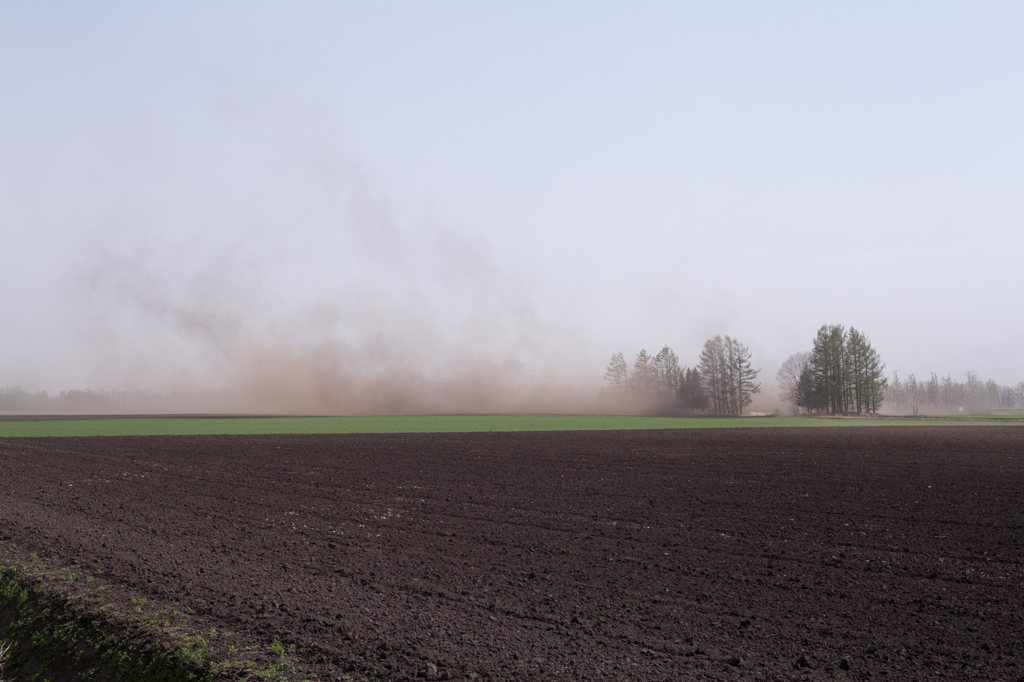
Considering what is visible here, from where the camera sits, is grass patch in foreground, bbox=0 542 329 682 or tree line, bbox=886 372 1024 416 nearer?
grass patch in foreground, bbox=0 542 329 682

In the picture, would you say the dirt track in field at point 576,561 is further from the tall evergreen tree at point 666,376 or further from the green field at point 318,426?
the tall evergreen tree at point 666,376

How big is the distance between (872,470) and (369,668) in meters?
22.2

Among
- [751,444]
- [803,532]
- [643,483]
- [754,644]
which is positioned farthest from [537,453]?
[754,644]

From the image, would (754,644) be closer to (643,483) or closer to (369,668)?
(369,668)

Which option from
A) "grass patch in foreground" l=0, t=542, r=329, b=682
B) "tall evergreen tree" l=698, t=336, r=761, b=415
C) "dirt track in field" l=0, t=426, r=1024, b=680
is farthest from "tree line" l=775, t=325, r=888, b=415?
"grass patch in foreground" l=0, t=542, r=329, b=682

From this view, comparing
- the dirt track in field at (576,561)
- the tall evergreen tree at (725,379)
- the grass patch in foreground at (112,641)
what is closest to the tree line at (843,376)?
the tall evergreen tree at (725,379)

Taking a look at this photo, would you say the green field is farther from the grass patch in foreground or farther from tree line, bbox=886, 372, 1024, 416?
tree line, bbox=886, 372, 1024, 416

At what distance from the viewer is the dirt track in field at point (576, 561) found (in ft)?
22.8

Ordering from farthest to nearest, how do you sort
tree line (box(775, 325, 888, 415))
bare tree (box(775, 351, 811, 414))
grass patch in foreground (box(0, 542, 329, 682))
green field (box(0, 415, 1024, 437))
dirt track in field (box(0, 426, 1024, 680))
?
bare tree (box(775, 351, 811, 414))
tree line (box(775, 325, 888, 415))
green field (box(0, 415, 1024, 437))
dirt track in field (box(0, 426, 1024, 680))
grass patch in foreground (box(0, 542, 329, 682))

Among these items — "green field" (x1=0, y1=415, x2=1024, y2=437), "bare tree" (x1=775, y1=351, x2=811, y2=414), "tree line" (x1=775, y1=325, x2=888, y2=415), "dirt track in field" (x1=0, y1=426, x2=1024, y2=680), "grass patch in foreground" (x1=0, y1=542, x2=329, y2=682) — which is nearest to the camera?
"grass patch in foreground" (x1=0, y1=542, x2=329, y2=682)

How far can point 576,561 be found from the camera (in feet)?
35.1

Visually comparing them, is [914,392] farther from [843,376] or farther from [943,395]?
[843,376]

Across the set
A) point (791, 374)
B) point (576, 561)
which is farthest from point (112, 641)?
point (791, 374)

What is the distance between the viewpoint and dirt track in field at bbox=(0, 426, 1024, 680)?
694 centimetres
